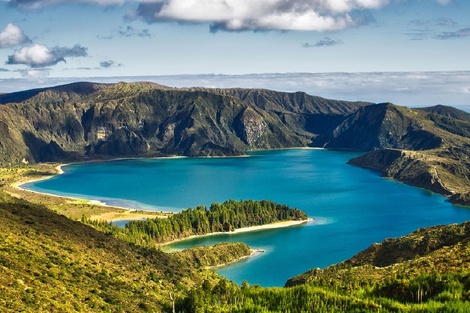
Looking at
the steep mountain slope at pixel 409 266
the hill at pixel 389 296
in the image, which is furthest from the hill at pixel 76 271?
the steep mountain slope at pixel 409 266

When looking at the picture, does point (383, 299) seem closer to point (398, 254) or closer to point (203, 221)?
point (398, 254)

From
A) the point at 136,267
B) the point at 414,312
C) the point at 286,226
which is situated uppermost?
the point at 414,312

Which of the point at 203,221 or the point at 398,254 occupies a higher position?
the point at 398,254

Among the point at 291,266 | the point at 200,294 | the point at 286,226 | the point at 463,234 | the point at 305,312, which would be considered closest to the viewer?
the point at 305,312

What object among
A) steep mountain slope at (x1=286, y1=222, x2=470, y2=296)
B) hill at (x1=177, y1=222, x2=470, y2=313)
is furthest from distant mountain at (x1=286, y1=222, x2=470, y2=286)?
hill at (x1=177, y1=222, x2=470, y2=313)

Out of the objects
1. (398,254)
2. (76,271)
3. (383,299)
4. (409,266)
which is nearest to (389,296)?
(383,299)

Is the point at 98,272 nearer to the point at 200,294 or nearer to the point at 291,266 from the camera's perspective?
the point at 200,294

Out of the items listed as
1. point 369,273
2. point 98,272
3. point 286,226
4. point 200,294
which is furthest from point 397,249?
point 286,226

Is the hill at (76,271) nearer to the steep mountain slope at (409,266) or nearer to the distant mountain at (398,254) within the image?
the steep mountain slope at (409,266)
